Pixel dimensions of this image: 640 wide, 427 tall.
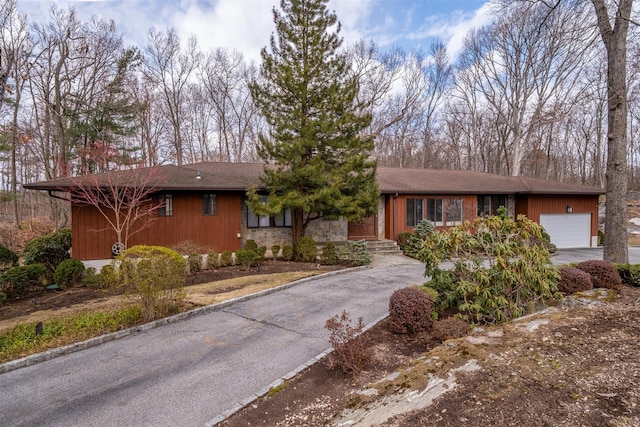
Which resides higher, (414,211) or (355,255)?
(414,211)

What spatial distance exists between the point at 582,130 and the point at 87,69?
40697mm

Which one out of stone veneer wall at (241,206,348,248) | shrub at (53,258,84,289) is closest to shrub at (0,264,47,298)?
shrub at (53,258,84,289)

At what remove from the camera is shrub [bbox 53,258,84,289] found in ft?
28.7

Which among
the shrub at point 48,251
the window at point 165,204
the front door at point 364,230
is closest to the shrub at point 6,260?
the shrub at point 48,251

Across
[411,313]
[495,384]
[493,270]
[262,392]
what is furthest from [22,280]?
[493,270]

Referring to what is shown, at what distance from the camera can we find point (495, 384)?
9.47 feet

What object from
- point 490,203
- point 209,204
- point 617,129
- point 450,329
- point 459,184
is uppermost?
point 617,129

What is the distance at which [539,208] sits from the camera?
632 inches

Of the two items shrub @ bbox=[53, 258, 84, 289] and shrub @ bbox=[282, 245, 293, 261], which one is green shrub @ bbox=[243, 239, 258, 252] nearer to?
shrub @ bbox=[282, 245, 293, 261]

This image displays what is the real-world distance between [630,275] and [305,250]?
8.81m

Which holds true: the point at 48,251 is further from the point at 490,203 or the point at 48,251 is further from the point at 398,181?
the point at 490,203

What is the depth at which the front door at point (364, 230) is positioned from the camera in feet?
48.6

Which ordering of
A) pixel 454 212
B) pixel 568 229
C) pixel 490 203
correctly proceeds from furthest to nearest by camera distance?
pixel 568 229 → pixel 490 203 → pixel 454 212

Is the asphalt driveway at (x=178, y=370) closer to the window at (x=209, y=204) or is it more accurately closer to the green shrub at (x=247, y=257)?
the green shrub at (x=247, y=257)
